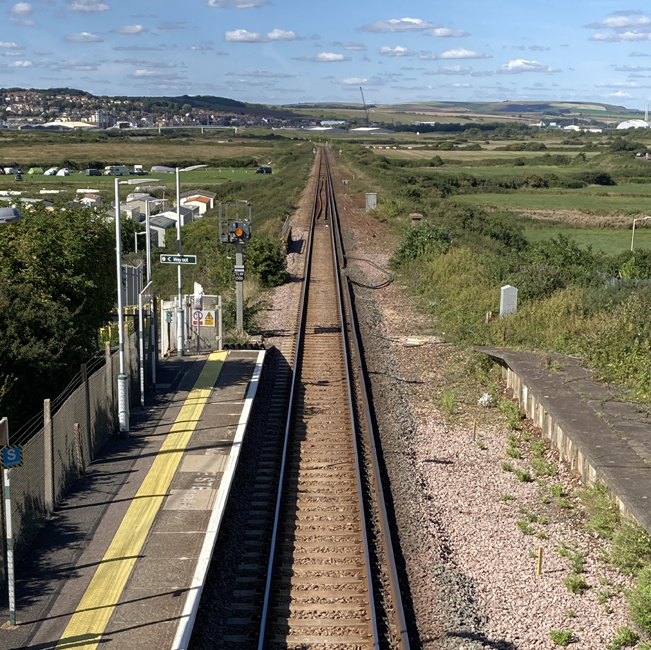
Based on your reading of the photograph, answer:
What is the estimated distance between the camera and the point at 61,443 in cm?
1253

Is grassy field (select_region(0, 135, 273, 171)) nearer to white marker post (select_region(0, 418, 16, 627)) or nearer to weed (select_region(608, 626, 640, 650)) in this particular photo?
white marker post (select_region(0, 418, 16, 627))

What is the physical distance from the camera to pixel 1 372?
14156 mm

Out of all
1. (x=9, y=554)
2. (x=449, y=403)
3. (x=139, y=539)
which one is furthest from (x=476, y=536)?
(x=9, y=554)

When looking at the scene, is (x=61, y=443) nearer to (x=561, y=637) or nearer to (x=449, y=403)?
(x=561, y=637)

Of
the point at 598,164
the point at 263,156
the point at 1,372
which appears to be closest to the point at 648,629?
the point at 1,372

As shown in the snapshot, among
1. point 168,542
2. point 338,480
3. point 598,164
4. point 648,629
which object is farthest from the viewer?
point 598,164

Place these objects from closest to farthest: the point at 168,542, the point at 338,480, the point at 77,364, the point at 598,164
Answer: the point at 168,542, the point at 338,480, the point at 77,364, the point at 598,164

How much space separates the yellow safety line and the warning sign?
4375 millimetres

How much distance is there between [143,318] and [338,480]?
6.36 meters

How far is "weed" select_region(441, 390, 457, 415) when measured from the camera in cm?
1788

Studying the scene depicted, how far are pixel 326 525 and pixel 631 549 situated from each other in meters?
4.08

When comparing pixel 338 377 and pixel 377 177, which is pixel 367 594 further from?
pixel 377 177

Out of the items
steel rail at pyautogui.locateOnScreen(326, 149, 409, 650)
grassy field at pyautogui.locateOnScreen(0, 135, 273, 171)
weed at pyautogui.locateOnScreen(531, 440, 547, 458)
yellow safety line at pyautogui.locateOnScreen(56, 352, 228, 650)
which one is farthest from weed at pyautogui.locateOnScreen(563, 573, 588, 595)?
grassy field at pyautogui.locateOnScreen(0, 135, 273, 171)

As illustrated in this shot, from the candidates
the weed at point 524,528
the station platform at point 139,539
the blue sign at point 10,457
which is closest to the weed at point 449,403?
the station platform at point 139,539
